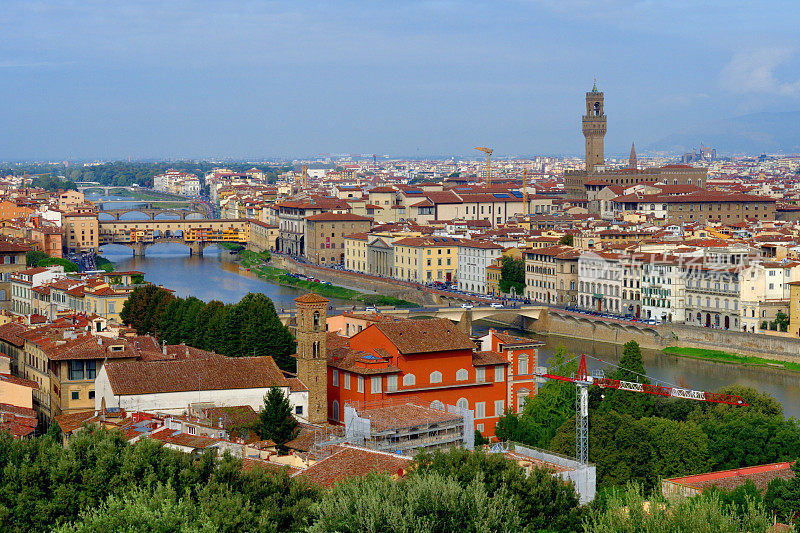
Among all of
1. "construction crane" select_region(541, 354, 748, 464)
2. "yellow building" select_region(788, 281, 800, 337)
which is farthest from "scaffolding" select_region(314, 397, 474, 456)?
"yellow building" select_region(788, 281, 800, 337)

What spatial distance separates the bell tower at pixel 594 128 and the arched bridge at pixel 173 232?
1649 cm

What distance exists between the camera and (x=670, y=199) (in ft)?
152

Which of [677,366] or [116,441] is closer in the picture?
[116,441]

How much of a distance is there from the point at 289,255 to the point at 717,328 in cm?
2281

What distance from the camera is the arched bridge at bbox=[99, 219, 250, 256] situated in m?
50.2

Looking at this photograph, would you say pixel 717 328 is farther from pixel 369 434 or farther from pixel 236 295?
pixel 369 434

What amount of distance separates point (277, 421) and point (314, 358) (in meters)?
1.63

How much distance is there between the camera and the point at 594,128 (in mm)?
61156

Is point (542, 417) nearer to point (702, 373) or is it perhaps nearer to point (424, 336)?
point (424, 336)

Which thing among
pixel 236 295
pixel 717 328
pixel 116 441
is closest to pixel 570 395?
pixel 116 441

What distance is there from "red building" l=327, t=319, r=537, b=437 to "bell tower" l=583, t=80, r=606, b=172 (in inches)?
1807

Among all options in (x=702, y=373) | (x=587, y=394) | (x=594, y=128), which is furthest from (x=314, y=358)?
(x=594, y=128)

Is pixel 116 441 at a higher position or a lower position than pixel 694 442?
higher

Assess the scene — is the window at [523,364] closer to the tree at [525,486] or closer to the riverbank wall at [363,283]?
the tree at [525,486]
